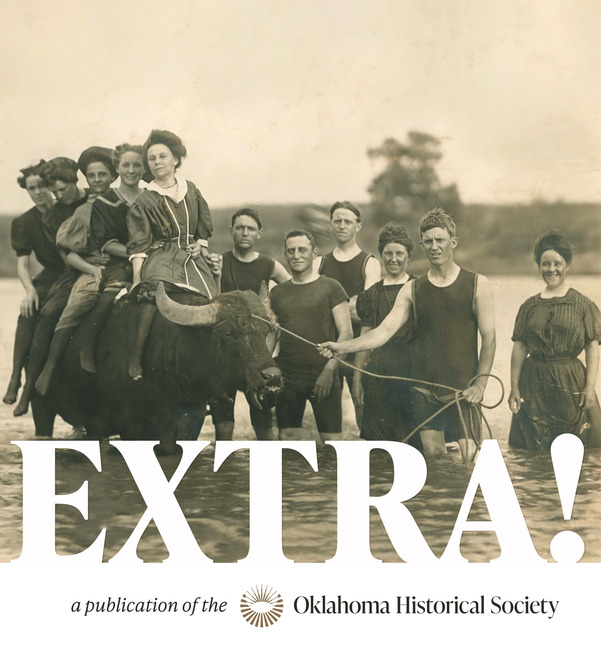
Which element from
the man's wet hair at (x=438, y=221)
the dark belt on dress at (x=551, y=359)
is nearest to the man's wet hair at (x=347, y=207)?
the man's wet hair at (x=438, y=221)

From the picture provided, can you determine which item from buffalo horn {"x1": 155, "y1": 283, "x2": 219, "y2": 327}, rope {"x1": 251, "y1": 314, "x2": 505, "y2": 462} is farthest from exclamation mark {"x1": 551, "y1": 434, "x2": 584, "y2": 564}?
buffalo horn {"x1": 155, "y1": 283, "x2": 219, "y2": 327}

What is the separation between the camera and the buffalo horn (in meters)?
4.76

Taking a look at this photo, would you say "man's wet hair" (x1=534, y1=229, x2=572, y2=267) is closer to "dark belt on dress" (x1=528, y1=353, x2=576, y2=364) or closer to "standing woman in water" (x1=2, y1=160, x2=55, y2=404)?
"dark belt on dress" (x1=528, y1=353, x2=576, y2=364)

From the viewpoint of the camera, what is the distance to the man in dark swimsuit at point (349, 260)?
498 cm

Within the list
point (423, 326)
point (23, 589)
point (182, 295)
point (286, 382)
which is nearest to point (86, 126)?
point (182, 295)

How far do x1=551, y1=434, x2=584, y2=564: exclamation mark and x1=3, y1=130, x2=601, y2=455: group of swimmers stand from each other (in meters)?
0.07

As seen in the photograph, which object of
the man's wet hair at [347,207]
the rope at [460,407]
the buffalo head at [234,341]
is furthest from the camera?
the man's wet hair at [347,207]

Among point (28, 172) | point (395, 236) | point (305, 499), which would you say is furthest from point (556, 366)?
point (28, 172)

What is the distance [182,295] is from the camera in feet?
16.1

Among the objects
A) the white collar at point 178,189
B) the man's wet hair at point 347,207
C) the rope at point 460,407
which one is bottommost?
the rope at point 460,407

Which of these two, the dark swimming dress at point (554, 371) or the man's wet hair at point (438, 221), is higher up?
the man's wet hair at point (438, 221)

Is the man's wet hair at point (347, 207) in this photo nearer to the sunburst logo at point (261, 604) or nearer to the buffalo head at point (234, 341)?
the buffalo head at point (234, 341)

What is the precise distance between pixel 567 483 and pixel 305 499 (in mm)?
1448

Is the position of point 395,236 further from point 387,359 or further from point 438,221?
point 387,359
